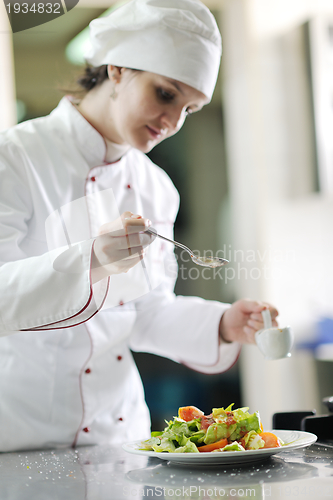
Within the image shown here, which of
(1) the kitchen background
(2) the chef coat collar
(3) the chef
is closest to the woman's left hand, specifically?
(3) the chef

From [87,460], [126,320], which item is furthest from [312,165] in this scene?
[87,460]

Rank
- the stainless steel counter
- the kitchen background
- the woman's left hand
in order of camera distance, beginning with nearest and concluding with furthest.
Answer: the stainless steel counter
the woman's left hand
the kitchen background

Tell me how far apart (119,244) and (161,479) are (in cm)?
27

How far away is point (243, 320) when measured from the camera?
90 cm

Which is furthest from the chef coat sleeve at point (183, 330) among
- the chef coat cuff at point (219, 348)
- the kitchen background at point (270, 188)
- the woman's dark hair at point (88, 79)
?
the kitchen background at point (270, 188)

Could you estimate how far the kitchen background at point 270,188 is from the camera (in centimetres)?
198

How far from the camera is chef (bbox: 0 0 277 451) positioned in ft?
2.14

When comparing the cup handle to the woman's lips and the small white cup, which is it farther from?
the woman's lips

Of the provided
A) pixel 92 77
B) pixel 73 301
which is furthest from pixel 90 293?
pixel 92 77

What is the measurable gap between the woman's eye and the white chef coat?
0.41ft

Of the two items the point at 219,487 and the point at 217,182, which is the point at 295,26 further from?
→ the point at 219,487

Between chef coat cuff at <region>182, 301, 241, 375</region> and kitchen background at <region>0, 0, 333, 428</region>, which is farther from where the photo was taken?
kitchen background at <region>0, 0, 333, 428</region>

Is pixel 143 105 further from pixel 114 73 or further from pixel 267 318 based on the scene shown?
pixel 267 318

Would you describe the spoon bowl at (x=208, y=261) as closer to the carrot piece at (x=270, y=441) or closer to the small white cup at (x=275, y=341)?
the small white cup at (x=275, y=341)
